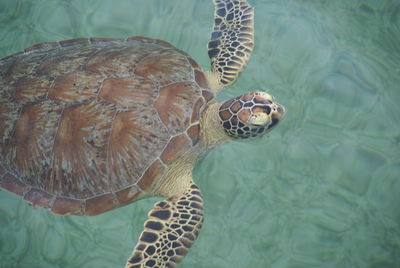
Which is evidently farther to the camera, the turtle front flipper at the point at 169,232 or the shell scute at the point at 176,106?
the shell scute at the point at 176,106

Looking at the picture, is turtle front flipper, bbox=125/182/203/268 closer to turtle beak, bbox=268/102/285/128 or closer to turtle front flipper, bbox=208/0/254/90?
turtle beak, bbox=268/102/285/128

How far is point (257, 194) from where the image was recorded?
340cm

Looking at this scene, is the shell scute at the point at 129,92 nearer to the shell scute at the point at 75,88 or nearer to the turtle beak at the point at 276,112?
the shell scute at the point at 75,88

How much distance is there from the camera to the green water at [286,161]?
328cm

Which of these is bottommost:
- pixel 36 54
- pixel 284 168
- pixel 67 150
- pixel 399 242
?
pixel 399 242

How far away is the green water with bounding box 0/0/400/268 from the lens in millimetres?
3277

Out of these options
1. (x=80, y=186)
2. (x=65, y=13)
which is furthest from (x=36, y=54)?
(x=80, y=186)

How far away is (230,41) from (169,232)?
→ 83.7 inches

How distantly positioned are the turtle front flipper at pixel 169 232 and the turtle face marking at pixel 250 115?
0.69m

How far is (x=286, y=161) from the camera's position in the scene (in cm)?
349

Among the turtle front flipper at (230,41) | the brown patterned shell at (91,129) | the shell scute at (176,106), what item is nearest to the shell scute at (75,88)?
the brown patterned shell at (91,129)

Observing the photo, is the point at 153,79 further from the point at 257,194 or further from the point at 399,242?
the point at 399,242

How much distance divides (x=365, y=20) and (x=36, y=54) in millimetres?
3831

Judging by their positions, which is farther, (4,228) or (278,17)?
(278,17)
